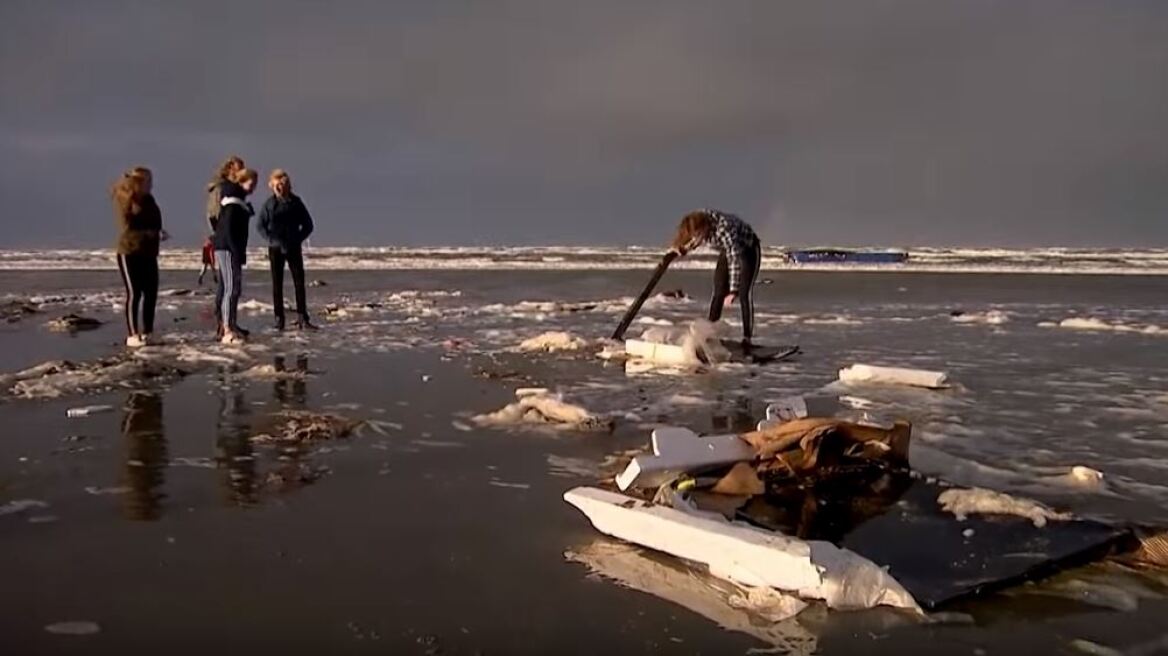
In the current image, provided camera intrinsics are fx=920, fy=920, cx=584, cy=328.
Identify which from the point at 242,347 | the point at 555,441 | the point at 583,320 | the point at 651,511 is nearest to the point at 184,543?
the point at 651,511

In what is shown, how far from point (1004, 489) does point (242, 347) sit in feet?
27.1

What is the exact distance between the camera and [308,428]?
5.80m

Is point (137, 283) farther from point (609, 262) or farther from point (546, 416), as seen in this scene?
point (609, 262)

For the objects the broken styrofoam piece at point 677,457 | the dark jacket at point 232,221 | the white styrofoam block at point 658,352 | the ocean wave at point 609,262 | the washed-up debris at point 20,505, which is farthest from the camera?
the ocean wave at point 609,262

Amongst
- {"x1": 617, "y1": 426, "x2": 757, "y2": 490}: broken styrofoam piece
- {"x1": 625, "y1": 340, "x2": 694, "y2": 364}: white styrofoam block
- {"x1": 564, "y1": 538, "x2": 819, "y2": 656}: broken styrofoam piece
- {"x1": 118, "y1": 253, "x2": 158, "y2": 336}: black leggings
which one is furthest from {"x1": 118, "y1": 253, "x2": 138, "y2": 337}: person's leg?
{"x1": 564, "y1": 538, "x2": 819, "y2": 656}: broken styrofoam piece

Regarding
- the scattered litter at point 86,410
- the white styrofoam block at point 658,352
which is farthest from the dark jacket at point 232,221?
the white styrofoam block at point 658,352

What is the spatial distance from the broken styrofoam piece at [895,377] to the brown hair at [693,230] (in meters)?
2.51

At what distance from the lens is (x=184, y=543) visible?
3682mm

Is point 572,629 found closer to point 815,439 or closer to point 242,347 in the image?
point 815,439

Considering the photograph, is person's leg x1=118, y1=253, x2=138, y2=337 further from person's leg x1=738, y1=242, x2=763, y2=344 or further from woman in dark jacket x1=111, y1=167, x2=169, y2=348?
A: person's leg x1=738, y1=242, x2=763, y2=344

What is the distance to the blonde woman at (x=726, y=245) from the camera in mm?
10000

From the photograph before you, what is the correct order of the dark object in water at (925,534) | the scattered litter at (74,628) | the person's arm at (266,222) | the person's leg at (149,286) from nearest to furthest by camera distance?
the scattered litter at (74,628) < the dark object in water at (925,534) < the person's leg at (149,286) < the person's arm at (266,222)

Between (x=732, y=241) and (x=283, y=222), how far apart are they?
5.86 m

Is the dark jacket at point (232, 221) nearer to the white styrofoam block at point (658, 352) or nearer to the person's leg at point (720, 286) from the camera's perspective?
the white styrofoam block at point (658, 352)
